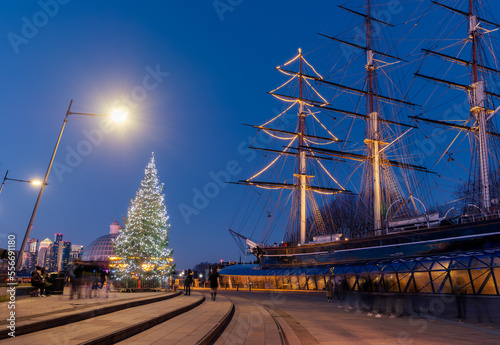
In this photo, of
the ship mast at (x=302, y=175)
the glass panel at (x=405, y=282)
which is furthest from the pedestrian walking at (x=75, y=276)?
the ship mast at (x=302, y=175)

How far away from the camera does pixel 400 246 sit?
3881 centimetres

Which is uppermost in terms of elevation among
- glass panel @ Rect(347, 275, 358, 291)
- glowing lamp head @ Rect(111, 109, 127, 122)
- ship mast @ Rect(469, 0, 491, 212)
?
ship mast @ Rect(469, 0, 491, 212)

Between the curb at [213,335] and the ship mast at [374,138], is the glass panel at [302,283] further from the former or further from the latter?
the curb at [213,335]

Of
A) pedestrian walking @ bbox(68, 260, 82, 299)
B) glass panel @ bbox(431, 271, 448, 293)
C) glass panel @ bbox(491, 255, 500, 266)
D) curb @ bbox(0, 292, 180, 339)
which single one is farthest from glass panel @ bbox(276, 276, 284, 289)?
curb @ bbox(0, 292, 180, 339)

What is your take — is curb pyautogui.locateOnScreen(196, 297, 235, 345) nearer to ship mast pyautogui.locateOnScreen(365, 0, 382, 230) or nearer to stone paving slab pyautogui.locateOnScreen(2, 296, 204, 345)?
stone paving slab pyautogui.locateOnScreen(2, 296, 204, 345)

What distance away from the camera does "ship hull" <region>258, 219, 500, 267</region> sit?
1215 inches

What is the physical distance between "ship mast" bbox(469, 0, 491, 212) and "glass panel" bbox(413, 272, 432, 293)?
49.2 ft

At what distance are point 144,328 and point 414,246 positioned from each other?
3264 centimetres

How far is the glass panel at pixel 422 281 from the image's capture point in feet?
73.9

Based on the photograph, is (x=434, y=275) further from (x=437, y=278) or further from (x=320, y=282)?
(x=320, y=282)

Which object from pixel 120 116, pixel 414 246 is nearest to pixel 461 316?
pixel 120 116

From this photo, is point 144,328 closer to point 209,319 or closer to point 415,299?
point 209,319

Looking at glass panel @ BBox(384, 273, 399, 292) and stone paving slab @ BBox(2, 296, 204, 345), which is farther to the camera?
glass panel @ BBox(384, 273, 399, 292)

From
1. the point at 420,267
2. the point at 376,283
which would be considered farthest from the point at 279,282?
the point at 420,267
